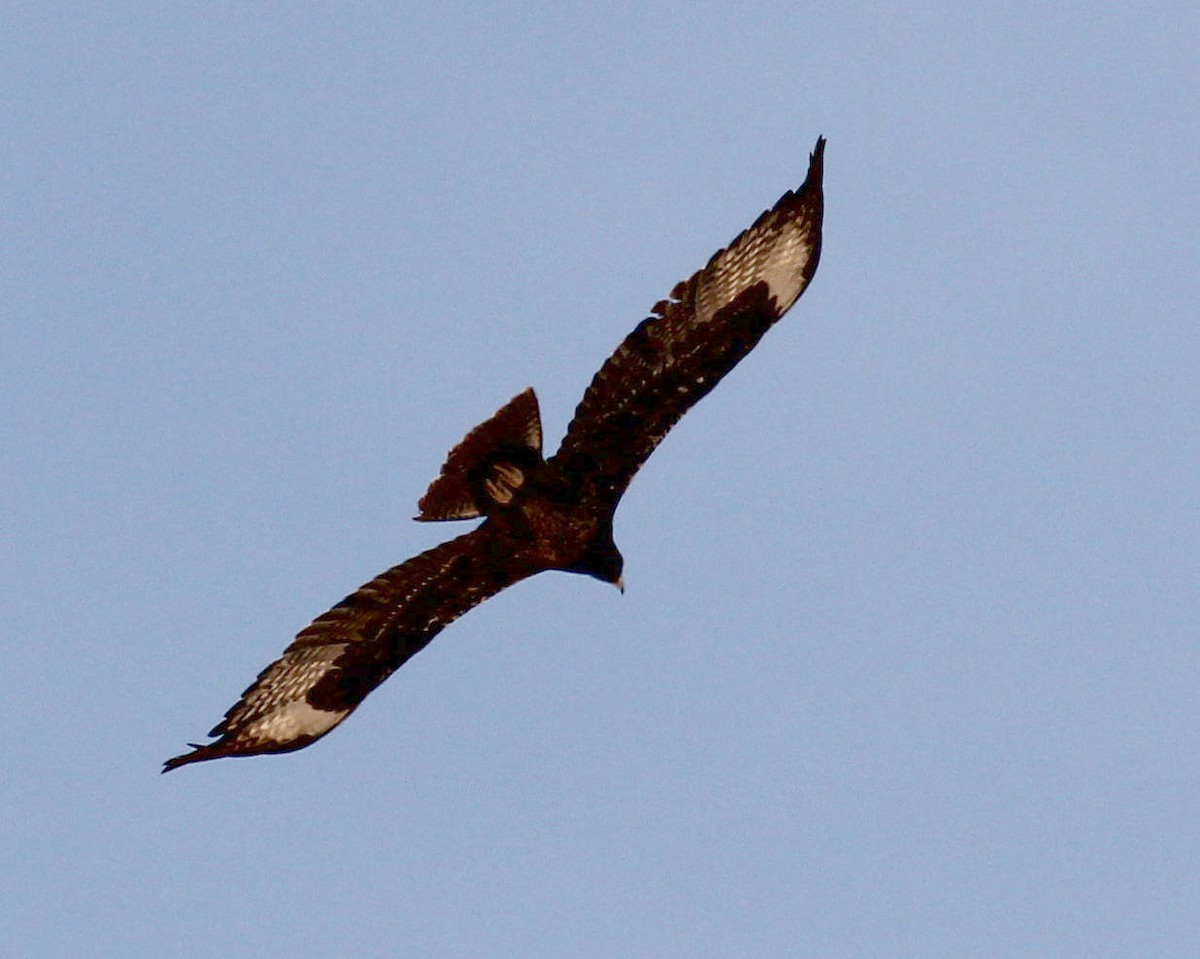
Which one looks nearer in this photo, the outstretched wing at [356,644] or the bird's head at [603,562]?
the outstretched wing at [356,644]

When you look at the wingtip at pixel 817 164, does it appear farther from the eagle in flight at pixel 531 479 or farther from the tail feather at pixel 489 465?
the tail feather at pixel 489 465

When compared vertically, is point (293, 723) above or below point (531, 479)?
below

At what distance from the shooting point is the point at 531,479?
10.9 m

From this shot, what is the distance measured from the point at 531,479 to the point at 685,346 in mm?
1204

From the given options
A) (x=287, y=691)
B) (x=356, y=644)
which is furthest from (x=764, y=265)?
(x=287, y=691)

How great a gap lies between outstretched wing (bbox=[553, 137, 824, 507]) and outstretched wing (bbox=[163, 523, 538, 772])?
814 millimetres

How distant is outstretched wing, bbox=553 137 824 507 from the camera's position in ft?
35.3

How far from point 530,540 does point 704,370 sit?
1.49 metres

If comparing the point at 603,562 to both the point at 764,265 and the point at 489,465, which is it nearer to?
the point at 489,465

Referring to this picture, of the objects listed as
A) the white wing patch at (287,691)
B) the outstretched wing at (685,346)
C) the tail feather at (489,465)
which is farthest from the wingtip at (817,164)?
the white wing patch at (287,691)

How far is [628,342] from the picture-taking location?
10781 millimetres

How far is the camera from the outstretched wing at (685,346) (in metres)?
10.8

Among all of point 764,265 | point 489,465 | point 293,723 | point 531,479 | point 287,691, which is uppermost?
point 764,265

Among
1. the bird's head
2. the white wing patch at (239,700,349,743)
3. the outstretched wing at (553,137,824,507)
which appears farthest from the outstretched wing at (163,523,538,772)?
the outstretched wing at (553,137,824,507)
